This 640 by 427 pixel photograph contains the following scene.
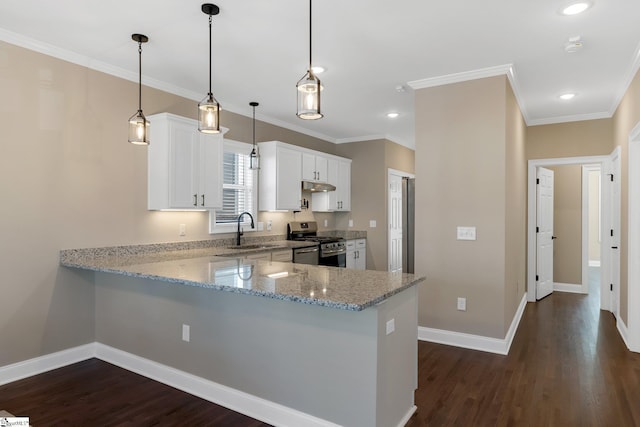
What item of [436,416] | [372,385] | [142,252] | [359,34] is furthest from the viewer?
[142,252]

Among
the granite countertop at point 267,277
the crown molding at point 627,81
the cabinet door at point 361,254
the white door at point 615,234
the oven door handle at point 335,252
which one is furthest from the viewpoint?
the cabinet door at point 361,254

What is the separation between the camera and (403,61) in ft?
11.4

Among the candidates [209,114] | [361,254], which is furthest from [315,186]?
[209,114]

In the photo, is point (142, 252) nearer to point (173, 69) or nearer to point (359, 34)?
point (173, 69)

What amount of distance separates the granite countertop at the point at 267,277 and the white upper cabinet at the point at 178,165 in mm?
641

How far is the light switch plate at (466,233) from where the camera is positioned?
372 cm

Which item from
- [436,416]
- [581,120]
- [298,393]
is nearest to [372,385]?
[298,393]

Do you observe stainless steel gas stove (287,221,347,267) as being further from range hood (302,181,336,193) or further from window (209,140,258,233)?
window (209,140,258,233)

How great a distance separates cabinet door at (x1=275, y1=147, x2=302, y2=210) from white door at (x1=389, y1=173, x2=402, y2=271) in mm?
1949

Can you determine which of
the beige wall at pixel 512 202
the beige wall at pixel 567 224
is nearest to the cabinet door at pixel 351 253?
the beige wall at pixel 512 202

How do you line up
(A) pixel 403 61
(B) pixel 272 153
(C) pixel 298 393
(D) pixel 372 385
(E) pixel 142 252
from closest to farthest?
1. (D) pixel 372 385
2. (C) pixel 298 393
3. (A) pixel 403 61
4. (E) pixel 142 252
5. (B) pixel 272 153

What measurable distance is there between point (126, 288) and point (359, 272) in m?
2.01

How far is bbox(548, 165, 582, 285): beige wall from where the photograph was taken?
6418 millimetres

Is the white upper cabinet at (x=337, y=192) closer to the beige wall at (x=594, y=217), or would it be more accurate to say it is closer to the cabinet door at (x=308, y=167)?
the cabinet door at (x=308, y=167)
